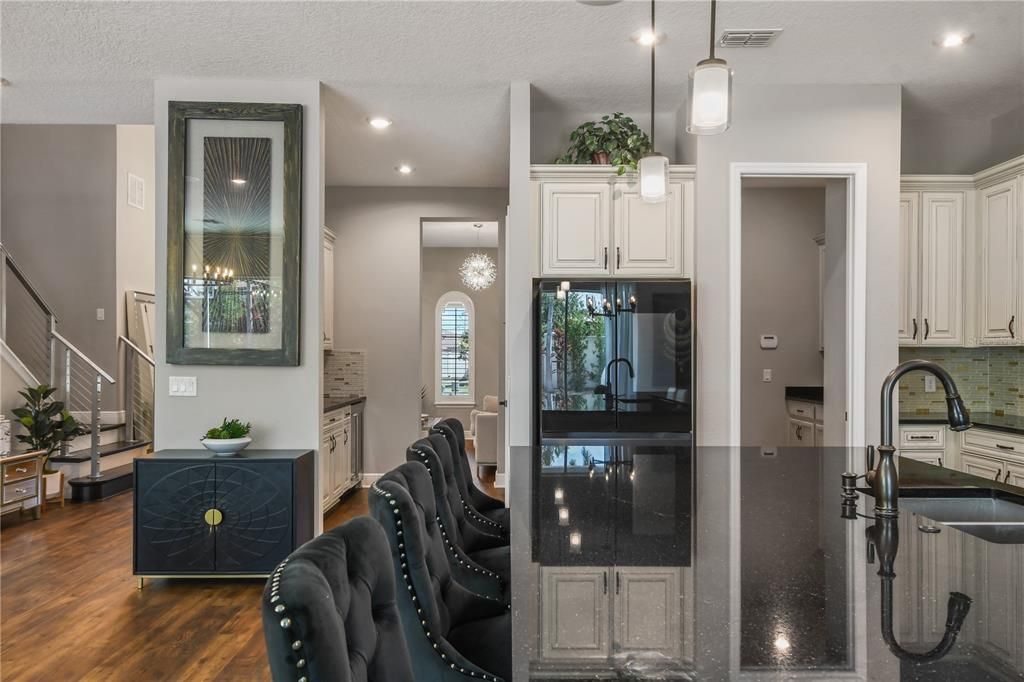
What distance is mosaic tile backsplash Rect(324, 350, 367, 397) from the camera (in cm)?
645

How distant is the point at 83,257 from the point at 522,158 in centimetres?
581

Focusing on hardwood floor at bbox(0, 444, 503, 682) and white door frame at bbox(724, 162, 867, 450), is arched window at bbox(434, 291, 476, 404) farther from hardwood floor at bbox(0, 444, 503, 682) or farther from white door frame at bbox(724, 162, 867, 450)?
white door frame at bbox(724, 162, 867, 450)

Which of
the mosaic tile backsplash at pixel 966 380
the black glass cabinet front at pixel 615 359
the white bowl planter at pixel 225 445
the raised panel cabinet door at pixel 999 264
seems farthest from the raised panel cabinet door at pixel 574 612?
the mosaic tile backsplash at pixel 966 380

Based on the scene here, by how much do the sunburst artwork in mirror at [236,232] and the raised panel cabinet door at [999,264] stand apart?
14.2ft

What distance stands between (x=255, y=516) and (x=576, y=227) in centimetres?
243

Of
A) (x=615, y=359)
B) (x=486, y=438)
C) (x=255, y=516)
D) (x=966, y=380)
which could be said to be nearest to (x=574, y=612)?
(x=615, y=359)

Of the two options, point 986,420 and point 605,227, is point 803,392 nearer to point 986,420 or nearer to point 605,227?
point 986,420

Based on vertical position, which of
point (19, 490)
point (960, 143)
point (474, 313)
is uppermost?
point (960, 143)

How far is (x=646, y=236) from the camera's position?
13.1 ft

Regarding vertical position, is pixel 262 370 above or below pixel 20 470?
above

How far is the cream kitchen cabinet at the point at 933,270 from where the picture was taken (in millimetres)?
4410

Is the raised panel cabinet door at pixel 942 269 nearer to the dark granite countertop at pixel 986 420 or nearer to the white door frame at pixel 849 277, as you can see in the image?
the dark granite countertop at pixel 986 420

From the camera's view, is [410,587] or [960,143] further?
[960,143]

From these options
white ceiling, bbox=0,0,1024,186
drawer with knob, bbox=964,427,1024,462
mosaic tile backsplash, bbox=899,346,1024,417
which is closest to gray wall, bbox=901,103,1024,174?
white ceiling, bbox=0,0,1024,186
